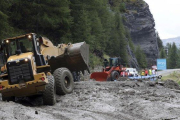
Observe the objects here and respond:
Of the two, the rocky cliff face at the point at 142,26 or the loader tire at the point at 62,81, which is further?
the rocky cliff face at the point at 142,26

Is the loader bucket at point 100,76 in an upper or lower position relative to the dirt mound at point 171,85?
upper

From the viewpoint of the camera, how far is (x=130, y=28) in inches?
3634

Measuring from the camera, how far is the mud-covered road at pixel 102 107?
306 inches

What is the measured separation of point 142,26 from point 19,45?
280ft

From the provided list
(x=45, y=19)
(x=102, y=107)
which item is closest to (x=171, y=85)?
(x=102, y=107)

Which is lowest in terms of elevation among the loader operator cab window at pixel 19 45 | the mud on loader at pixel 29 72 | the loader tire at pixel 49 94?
the loader tire at pixel 49 94

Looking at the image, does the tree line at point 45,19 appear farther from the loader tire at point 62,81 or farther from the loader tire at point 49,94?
the loader tire at point 49,94

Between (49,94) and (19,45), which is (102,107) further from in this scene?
(19,45)

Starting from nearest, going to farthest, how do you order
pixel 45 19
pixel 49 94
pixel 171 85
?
pixel 49 94 → pixel 171 85 → pixel 45 19

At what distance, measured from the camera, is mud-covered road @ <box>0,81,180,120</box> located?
776 cm

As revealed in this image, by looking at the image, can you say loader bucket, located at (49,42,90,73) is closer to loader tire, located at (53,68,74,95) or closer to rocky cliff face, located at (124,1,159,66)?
loader tire, located at (53,68,74,95)

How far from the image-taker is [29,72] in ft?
32.1

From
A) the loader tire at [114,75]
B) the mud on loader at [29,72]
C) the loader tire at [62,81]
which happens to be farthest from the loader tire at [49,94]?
the loader tire at [114,75]

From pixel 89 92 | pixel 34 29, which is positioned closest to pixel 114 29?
pixel 34 29
